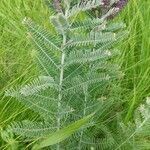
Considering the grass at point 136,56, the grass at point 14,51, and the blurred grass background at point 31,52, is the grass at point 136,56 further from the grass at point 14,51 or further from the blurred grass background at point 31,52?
the grass at point 14,51

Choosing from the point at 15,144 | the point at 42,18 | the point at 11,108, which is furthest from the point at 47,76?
the point at 42,18

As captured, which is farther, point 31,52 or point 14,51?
point 14,51

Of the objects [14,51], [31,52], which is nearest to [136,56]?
[14,51]

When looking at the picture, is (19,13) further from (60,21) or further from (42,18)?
(60,21)

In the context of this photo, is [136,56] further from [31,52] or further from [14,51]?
[31,52]

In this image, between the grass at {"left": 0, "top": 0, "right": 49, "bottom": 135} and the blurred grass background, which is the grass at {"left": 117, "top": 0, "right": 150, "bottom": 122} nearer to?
the blurred grass background

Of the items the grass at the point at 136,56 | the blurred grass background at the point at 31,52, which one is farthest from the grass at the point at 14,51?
the grass at the point at 136,56

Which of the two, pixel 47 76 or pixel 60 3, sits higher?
pixel 60 3

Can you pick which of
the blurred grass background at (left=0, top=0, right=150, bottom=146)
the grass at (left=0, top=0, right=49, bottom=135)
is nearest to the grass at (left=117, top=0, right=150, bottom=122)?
the blurred grass background at (left=0, top=0, right=150, bottom=146)
